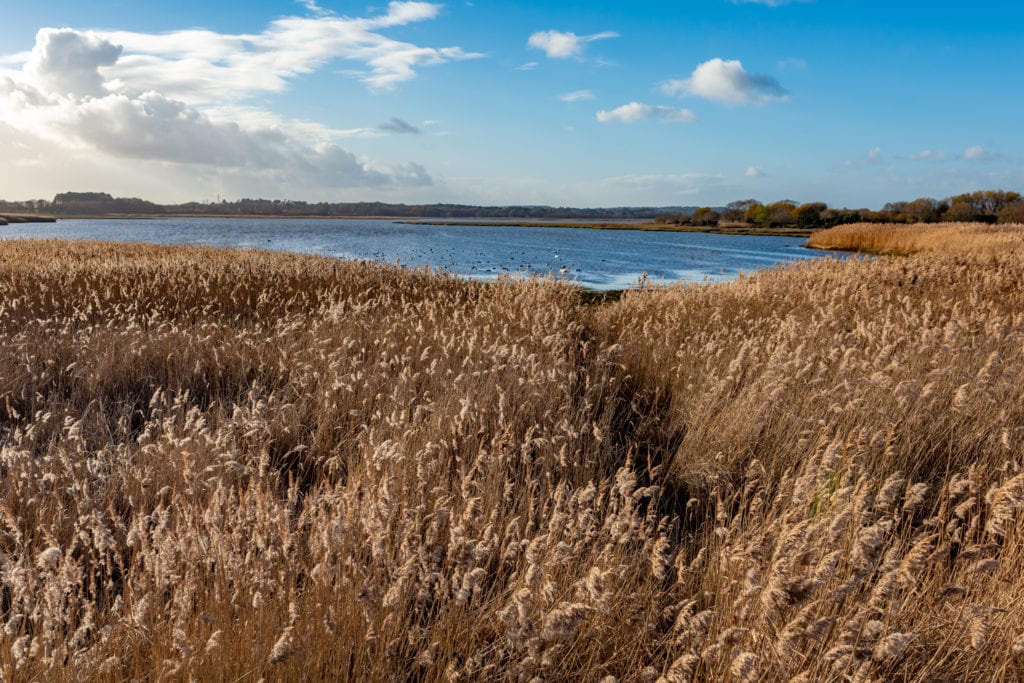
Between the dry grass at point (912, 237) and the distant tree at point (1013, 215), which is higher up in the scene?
the distant tree at point (1013, 215)

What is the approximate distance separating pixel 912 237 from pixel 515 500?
124 feet

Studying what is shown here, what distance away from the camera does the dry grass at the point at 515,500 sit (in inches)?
87.8

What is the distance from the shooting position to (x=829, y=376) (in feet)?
18.9

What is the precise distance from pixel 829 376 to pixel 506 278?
23.2 ft

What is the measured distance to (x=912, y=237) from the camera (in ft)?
113

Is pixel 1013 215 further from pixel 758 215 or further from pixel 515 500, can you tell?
pixel 515 500

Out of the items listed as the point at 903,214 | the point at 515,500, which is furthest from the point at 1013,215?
the point at 515,500

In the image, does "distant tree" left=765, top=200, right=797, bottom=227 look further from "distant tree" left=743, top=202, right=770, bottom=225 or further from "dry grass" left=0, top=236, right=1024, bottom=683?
"dry grass" left=0, top=236, right=1024, bottom=683

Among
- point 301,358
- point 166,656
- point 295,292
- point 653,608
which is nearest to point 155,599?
point 166,656

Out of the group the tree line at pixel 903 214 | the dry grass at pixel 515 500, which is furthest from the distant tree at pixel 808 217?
the dry grass at pixel 515 500

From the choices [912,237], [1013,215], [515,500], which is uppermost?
[1013,215]

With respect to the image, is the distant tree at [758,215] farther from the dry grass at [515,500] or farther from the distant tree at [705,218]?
the dry grass at [515,500]

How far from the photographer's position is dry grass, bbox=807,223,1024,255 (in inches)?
1075

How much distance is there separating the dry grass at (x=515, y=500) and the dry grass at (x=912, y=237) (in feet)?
68.4
